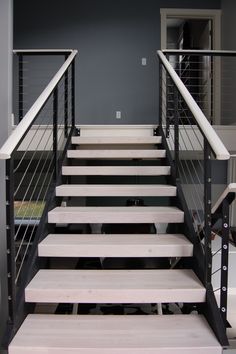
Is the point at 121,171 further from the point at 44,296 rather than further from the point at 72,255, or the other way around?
the point at 44,296

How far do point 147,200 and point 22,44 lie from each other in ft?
11.0

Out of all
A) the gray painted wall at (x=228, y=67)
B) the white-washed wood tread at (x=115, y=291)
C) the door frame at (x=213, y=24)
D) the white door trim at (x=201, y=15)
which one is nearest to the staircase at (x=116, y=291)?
the white-washed wood tread at (x=115, y=291)

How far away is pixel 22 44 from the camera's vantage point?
5828 millimetres

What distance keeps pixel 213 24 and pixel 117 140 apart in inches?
148

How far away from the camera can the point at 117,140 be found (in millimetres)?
3434

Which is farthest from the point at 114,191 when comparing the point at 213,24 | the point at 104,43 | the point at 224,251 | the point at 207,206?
the point at 213,24

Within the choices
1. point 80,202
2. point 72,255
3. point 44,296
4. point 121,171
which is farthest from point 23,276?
point 80,202

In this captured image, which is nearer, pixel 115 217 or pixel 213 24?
pixel 115 217

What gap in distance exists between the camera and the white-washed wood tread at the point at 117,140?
342 cm

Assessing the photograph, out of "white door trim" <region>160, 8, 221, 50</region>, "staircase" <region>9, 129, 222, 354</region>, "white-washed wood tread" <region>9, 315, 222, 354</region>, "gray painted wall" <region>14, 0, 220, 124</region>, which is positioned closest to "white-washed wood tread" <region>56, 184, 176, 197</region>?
"staircase" <region>9, 129, 222, 354</region>

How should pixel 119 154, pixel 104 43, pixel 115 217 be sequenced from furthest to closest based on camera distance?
1. pixel 104 43
2. pixel 119 154
3. pixel 115 217

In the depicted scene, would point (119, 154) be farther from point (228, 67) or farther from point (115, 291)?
point (228, 67)

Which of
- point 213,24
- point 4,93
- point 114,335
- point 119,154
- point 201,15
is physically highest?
point 201,15

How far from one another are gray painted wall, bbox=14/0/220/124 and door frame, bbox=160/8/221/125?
12 cm
